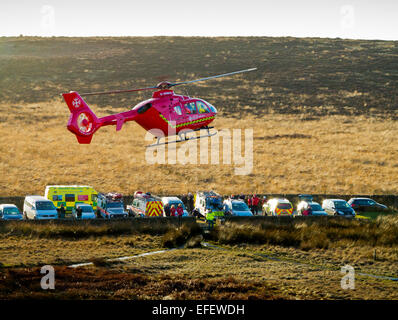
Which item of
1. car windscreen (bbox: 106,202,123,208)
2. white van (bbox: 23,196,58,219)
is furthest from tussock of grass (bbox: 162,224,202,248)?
white van (bbox: 23,196,58,219)

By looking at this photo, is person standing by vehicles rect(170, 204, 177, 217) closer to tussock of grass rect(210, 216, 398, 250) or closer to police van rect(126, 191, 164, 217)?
police van rect(126, 191, 164, 217)

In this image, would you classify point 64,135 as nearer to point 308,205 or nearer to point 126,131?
point 126,131

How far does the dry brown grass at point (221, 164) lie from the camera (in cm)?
5875

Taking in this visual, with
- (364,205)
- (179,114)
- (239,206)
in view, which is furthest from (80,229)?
(364,205)

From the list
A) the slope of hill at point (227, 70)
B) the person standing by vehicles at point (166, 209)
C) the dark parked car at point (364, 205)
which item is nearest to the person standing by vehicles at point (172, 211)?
the person standing by vehicles at point (166, 209)

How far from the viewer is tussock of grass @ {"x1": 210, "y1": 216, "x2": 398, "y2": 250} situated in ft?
118

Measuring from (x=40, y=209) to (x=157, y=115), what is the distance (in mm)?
11796

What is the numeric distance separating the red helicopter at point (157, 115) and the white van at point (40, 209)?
10240mm

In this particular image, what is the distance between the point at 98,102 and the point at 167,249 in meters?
61.0

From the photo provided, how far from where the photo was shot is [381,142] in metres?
75.2

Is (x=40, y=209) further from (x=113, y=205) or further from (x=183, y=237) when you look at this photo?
(x=183, y=237)

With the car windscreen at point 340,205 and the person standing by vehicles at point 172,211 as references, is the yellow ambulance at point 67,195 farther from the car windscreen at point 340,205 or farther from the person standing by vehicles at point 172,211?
the car windscreen at point 340,205
